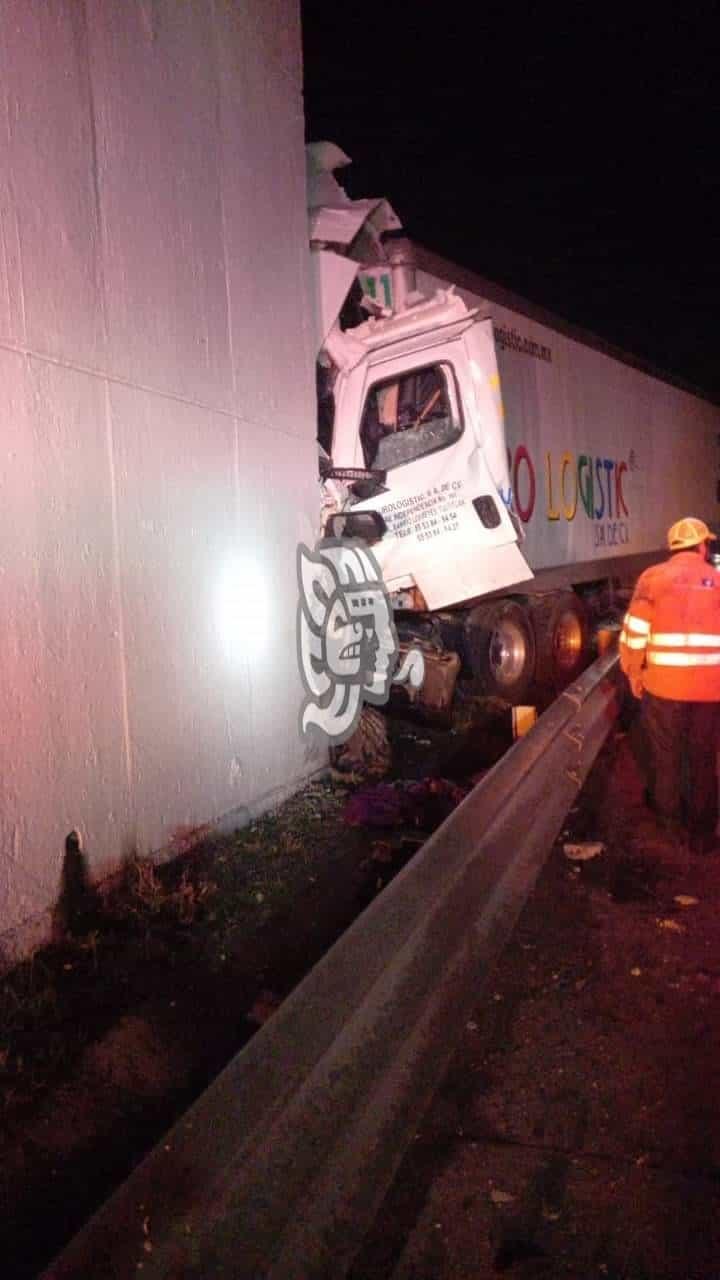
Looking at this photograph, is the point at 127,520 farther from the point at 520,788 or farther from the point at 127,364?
the point at 520,788

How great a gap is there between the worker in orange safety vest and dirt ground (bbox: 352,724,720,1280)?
33.8 inches

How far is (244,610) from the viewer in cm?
519

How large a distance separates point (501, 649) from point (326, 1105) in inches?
272

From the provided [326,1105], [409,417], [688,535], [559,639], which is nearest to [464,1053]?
[326,1105]

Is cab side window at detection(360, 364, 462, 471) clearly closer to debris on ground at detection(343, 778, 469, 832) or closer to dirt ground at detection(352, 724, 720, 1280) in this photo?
debris on ground at detection(343, 778, 469, 832)

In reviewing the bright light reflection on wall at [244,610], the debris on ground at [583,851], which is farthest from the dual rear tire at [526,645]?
the debris on ground at [583,851]

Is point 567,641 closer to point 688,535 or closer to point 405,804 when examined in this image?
point 688,535

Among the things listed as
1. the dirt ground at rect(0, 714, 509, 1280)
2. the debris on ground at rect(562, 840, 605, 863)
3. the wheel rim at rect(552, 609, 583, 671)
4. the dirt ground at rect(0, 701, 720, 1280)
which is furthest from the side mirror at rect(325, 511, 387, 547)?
the wheel rim at rect(552, 609, 583, 671)

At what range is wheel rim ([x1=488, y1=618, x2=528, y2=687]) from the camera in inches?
349

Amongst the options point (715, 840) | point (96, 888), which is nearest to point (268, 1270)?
point (96, 888)

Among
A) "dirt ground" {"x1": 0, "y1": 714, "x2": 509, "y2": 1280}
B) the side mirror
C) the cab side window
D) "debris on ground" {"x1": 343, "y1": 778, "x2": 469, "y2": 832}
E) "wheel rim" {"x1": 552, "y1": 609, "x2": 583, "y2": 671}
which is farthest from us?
"wheel rim" {"x1": 552, "y1": 609, "x2": 583, "y2": 671}

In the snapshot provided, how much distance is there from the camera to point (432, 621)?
8.02 meters

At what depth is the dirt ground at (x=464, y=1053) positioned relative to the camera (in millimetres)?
2426

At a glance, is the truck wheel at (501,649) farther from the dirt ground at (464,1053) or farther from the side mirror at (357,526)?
the dirt ground at (464,1053)
